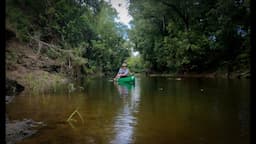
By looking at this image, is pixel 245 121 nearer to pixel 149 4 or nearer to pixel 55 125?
pixel 55 125

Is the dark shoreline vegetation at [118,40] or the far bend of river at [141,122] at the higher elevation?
the dark shoreline vegetation at [118,40]

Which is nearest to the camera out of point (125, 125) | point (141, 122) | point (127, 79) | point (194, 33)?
point (125, 125)

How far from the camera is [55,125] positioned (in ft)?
28.9

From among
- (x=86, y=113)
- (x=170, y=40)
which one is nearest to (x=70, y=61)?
(x=86, y=113)

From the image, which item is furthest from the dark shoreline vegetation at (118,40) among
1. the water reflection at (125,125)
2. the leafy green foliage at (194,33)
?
the water reflection at (125,125)

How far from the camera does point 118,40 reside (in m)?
61.7

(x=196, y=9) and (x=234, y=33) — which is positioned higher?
(x=196, y=9)

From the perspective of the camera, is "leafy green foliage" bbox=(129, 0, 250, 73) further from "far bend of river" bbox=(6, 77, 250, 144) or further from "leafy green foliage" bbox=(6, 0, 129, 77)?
"far bend of river" bbox=(6, 77, 250, 144)

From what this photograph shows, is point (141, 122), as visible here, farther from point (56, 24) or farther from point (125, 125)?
point (56, 24)

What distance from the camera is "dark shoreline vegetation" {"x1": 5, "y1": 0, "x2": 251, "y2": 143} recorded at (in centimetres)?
2056

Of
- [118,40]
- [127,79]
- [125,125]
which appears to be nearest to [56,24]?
[127,79]

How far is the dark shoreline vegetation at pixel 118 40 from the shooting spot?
20562 millimetres

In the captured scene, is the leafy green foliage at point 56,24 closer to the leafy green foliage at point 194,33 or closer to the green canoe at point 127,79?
the green canoe at point 127,79

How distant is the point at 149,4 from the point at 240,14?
1358 cm
